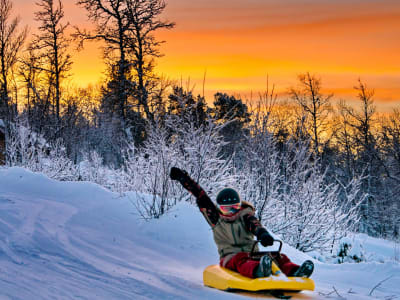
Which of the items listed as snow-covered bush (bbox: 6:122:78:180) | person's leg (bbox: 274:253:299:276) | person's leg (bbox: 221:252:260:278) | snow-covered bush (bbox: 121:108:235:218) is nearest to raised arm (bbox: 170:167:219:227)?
person's leg (bbox: 221:252:260:278)

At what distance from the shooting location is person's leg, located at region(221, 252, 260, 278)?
4902 millimetres

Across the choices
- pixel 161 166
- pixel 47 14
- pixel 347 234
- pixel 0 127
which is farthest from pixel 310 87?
pixel 161 166

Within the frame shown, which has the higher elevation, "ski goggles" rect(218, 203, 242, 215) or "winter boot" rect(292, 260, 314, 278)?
"ski goggles" rect(218, 203, 242, 215)

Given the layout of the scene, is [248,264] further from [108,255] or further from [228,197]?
[108,255]

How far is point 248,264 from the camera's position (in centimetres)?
497

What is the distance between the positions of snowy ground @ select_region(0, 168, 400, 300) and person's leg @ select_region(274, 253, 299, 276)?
285 mm

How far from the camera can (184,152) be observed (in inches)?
403

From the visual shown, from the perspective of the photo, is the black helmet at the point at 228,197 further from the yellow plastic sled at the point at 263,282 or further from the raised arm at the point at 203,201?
the yellow plastic sled at the point at 263,282

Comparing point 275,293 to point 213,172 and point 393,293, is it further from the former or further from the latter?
point 213,172

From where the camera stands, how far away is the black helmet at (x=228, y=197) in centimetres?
548

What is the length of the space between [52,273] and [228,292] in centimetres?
200

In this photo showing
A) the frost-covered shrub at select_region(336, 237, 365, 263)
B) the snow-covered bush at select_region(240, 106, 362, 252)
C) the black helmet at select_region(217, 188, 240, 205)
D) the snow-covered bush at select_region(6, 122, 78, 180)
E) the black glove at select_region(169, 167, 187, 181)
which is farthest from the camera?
the snow-covered bush at select_region(6, 122, 78, 180)

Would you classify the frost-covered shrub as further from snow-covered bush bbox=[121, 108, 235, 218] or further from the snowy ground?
snow-covered bush bbox=[121, 108, 235, 218]

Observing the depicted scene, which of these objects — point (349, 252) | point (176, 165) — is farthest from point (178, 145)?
point (349, 252)
